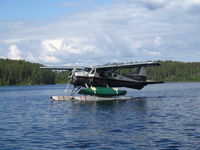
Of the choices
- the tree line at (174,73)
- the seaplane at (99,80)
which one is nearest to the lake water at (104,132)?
the seaplane at (99,80)

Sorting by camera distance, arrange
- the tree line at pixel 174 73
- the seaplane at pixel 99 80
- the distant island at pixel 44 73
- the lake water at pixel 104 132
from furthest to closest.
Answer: the tree line at pixel 174 73 → the distant island at pixel 44 73 → the seaplane at pixel 99 80 → the lake water at pixel 104 132

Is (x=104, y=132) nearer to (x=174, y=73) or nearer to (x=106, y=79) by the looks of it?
(x=106, y=79)

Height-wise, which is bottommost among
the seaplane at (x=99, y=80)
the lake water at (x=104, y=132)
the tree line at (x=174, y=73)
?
the lake water at (x=104, y=132)

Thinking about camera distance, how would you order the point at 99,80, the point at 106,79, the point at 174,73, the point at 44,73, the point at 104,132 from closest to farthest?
the point at 104,132 < the point at 99,80 < the point at 106,79 < the point at 44,73 < the point at 174,73

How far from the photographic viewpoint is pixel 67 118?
1984 centimetres

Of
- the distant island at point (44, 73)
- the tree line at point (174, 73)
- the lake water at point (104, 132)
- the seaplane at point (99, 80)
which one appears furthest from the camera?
the tree line at point (174, 73)

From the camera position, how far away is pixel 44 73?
15875cm

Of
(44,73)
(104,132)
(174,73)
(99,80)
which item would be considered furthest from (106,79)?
(174,73)

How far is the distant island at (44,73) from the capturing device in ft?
463

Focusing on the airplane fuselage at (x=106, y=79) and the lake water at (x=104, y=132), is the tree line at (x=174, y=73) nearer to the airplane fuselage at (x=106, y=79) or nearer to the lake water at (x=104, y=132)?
the airplane fuselage at (x=106, y=79)

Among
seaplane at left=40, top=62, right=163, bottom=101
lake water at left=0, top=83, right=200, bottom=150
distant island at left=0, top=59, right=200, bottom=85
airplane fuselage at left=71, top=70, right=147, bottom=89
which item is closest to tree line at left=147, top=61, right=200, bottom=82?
distant island at left=0, top=59, right=200, bottom=85

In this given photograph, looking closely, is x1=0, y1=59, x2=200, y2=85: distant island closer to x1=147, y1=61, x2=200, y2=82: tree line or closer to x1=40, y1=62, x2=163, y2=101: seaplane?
x1=147, y1=61, x2=200, y2=82: tree line

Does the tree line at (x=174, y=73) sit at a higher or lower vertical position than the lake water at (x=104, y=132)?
higher

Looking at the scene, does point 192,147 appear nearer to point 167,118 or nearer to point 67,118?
point 167,118
